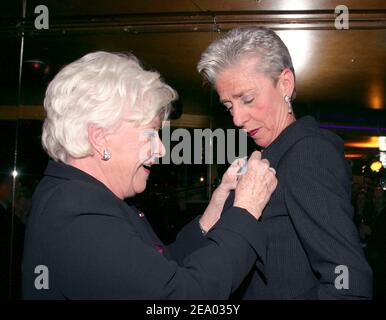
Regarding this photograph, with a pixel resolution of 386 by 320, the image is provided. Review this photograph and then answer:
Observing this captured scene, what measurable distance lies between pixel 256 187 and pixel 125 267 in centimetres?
42

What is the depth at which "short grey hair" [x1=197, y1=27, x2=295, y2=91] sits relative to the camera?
1290 mm

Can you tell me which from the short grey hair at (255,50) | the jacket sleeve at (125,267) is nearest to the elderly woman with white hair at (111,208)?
the jacket sleeve at (125,267)

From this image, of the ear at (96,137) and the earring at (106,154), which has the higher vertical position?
the ear at (96,137)

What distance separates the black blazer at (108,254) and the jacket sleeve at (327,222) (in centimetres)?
14

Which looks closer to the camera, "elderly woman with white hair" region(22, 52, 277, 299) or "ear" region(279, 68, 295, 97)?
"elderly woman with white hair" region(22, 52, 277, 299)

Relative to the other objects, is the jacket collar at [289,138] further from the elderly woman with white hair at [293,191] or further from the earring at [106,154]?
the earring at [106,154]

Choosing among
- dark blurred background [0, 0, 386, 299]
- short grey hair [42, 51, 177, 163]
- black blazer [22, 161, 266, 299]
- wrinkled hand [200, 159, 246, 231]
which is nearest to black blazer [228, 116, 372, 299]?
black blazer [22, 161, 266, 299]

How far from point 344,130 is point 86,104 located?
309 inches

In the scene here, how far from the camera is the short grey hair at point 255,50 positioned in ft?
4.23

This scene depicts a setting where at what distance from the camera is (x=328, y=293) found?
3.33ft

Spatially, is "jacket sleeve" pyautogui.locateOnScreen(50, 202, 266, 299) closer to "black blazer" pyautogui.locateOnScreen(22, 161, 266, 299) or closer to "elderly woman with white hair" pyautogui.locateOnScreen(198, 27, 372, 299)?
"black blazer" pyautogui.locateOnScreen(22, 161, 266, 299)

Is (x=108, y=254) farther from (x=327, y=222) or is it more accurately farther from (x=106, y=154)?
(x=327, y=222)

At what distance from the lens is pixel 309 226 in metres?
1.03

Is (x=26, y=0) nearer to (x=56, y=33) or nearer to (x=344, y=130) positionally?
(x=56, y=33)
